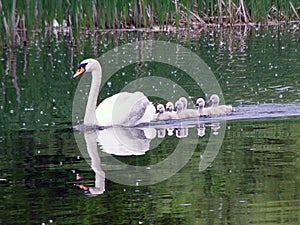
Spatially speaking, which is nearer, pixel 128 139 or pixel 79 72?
pixel 128 139

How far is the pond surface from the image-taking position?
7.45 meters

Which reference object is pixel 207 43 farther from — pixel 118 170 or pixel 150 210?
pixel 150 210

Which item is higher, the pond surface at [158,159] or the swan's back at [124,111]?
the swan's back at [124,111]

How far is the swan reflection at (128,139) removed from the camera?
9783 millimetres

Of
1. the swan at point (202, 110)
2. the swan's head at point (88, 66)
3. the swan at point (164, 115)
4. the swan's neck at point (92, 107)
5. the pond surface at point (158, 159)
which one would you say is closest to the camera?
the pond surface at point (158, 159)

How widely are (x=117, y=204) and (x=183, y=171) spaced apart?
1.44 m

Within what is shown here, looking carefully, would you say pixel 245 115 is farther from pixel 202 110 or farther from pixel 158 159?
pixel 158 159

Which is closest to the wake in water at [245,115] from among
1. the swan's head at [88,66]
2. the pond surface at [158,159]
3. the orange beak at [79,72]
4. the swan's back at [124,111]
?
the pond surface at [158,159]

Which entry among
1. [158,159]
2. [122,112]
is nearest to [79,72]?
[122,112]

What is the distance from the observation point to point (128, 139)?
443 inches

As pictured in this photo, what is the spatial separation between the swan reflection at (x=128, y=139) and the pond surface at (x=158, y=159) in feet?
0.04

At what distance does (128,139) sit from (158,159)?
60.9 inches

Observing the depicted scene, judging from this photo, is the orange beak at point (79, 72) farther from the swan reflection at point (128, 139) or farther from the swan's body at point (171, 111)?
the swan's body at point (171, 111)

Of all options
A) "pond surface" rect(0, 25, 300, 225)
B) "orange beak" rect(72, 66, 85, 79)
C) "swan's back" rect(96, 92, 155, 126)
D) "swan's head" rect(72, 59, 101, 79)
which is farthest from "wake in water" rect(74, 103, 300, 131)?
"swan's head" rect(72, 59, 101, 79)
